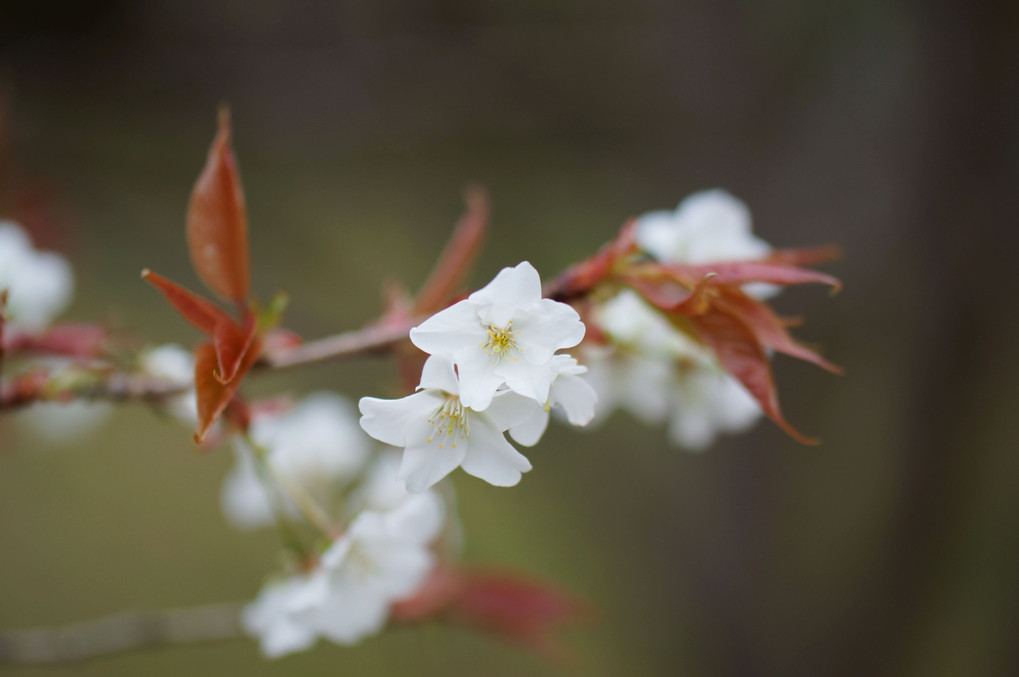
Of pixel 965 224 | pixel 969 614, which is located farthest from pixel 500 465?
pixel 969 614

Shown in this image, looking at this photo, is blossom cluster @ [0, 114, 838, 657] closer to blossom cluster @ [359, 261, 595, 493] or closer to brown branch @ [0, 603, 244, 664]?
blossom cluster @ [359, 261, 595, 493]

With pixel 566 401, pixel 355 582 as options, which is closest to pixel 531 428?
pixel 566 401

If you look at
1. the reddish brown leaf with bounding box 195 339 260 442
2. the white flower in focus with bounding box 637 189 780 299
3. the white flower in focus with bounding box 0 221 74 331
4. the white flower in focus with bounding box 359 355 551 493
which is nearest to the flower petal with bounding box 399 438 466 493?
the white flower in focus with bounding box 359 355 551 493

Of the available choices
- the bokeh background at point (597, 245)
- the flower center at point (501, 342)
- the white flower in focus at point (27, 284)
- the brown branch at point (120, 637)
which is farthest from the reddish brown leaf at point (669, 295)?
the bokeh background at point (597, 245)

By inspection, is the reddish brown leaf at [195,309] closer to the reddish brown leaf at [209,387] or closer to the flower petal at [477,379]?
the reddish brown leaf at [209,387]

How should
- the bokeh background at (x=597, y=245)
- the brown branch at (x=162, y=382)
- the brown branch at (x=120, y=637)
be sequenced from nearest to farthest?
the brown branch at (x=162, y=382), the brown branch at (x=120, y=637), the bokeh background at (x=597, y=245)

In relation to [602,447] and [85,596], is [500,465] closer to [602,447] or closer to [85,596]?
[85,596]

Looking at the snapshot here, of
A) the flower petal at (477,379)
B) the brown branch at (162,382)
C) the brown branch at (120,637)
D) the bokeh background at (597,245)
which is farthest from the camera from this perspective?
the bokeh background at (597,245)
